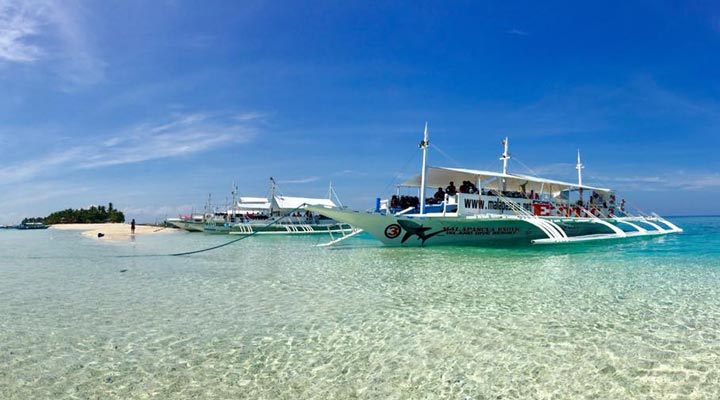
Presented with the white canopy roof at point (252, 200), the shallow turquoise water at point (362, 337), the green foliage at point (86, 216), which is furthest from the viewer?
the green foliage at point (86, 216)

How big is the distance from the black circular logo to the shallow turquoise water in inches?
375

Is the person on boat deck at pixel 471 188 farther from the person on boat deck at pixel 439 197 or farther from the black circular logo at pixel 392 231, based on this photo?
the black circular logo at pixel 392 231

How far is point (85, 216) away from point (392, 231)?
96.9m

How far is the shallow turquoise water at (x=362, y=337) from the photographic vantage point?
4.16 meters

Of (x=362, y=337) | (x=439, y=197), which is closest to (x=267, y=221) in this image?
(x=439, y=197)

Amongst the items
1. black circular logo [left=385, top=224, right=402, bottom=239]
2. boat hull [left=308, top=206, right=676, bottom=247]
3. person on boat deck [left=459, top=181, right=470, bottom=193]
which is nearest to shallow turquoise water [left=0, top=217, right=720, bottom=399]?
boat hull [left=308, top=206, right=676, bottom=247]

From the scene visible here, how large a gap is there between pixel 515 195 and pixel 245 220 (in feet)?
108

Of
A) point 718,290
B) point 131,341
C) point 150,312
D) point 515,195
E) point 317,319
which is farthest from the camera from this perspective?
point 515,195

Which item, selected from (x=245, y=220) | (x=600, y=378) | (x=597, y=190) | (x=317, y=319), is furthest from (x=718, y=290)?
(x=245, y=220)

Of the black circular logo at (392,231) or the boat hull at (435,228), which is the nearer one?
the boat hull at (435,228)

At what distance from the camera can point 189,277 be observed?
1160 centimetres

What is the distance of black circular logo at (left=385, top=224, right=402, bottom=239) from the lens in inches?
817

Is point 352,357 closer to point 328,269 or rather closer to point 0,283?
point 328,269

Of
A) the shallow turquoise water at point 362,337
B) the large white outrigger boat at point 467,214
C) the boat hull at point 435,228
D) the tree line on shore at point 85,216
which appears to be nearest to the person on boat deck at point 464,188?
the large white outrigger boat at point 467,214
